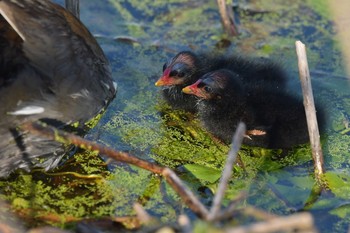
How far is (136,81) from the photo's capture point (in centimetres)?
566

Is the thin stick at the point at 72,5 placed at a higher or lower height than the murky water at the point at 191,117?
higher

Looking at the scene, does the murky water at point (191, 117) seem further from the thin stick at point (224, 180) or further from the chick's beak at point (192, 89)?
the thin stick at point (224, 180)

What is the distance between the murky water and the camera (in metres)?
4.38

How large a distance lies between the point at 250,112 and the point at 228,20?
1.70 metres

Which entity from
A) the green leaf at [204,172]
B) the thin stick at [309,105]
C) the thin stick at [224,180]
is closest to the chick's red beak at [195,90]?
the green leaf at [204,172]

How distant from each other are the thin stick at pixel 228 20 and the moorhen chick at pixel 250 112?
4.60 ft

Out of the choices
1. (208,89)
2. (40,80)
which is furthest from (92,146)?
(208,89)

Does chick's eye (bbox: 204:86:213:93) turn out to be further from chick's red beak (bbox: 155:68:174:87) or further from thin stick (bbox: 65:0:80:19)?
thin stick (bbox: 65:0:80:19)

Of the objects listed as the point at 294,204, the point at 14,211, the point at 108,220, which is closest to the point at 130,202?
the point at 108,220

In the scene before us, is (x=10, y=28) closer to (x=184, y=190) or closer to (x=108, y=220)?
(x=108, y=220)

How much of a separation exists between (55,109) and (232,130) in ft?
4.18

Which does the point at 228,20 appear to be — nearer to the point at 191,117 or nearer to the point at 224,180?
the point at 191,117

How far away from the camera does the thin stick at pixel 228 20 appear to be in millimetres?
6242

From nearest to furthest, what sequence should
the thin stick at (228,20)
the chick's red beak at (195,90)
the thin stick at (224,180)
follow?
the thin stick at (224,180) < the chick's red beak at (195,90) < the thin stick at (228,20)
